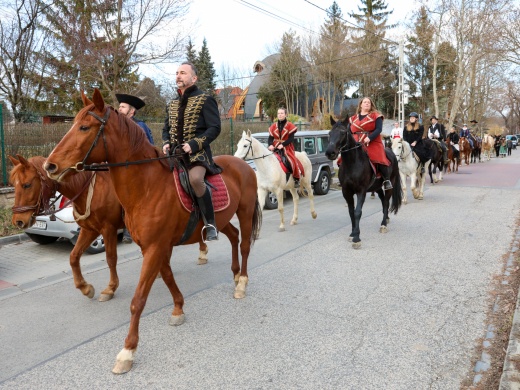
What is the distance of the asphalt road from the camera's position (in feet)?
10.2

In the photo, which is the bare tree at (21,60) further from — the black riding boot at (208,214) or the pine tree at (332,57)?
the pine tree at (332,57)

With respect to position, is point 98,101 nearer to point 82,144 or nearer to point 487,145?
point 82,144

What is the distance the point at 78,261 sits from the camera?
460cm

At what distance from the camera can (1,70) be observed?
55.1 ft

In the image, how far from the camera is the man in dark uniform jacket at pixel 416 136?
1222 cm

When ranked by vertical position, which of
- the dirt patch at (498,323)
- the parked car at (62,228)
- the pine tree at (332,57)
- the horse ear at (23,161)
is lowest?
the dirt patch at (498,323)

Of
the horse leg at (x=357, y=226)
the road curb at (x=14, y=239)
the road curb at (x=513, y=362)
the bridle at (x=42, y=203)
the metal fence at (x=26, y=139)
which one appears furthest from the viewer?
the metal fence at (x=26, y=139)

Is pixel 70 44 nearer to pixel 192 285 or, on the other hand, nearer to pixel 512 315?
pixel 192 285

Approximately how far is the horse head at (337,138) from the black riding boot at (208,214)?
122 inches

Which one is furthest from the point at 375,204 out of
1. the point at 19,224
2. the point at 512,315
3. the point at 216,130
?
the point at 19,224

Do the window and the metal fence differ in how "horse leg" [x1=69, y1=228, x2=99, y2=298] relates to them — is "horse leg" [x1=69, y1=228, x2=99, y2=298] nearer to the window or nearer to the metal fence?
the metal fence

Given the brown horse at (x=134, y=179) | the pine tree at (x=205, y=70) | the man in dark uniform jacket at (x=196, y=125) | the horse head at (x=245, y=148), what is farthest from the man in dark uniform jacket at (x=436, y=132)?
the pine tree at (x=205, y=70)

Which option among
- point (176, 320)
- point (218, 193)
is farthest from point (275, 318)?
point (218, 193)

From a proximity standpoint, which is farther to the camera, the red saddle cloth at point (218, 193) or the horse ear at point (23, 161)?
the horse ear at point (23, 161)
